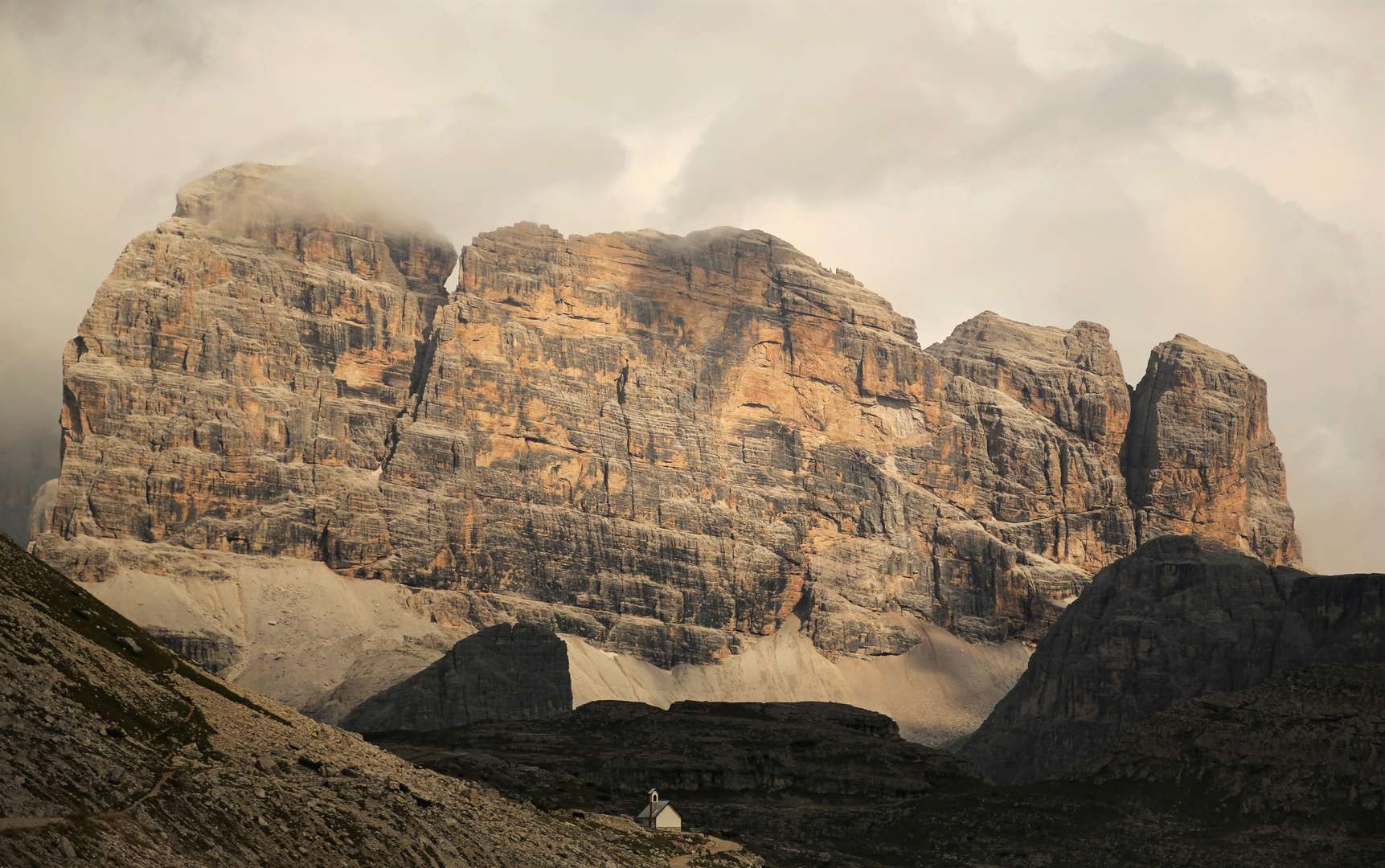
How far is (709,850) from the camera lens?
136 m

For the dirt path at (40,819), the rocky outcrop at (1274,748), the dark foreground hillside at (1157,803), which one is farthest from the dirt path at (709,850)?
the rocky outcrop at (1274,748)

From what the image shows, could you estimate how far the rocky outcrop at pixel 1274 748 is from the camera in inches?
6511

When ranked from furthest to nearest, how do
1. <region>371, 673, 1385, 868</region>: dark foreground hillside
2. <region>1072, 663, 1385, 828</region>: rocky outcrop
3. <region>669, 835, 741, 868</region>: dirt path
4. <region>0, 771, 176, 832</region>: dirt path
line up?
<region>1072, 663, 1385, 828</region>: rocky outcrop < <region>371, 673, 1385, 868</region>: dark foreground hillside < <region>669, 835, 741, 868</region>: dirt path < <region>0, 771, 176, 832</region>: dirt path

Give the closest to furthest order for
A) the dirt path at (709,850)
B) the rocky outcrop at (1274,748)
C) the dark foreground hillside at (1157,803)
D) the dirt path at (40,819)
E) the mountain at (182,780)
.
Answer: the dirt path at (40,819)
the mountain at (182,780)
the dirt path at (709,850)
the dark foreground hillside at (1157,803)
the rocky outcrop at (1274,748)

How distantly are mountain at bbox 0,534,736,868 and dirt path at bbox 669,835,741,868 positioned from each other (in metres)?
2.69

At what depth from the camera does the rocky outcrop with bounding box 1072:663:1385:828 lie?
543ft

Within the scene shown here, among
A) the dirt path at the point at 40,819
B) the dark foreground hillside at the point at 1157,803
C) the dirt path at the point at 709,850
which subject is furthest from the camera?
the dark foreground hillside at the point at 1157,803

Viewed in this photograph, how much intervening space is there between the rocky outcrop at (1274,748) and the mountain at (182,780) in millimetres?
77841

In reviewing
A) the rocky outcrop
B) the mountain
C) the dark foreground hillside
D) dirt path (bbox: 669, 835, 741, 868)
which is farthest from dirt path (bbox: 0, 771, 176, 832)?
the rocky outcrop

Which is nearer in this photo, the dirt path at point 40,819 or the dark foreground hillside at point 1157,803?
the dirt path at point 40,819

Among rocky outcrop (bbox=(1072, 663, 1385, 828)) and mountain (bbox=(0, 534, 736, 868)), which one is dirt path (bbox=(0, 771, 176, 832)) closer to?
mountain (bbox=(0, 534, 736, 868))

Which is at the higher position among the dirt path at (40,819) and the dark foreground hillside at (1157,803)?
the dirt path at (40,819)

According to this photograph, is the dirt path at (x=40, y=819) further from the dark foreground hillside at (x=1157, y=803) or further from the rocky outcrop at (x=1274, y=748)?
the rocky outcrop at (x=1274, y=748)

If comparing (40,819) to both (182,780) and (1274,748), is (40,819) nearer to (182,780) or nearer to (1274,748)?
(182,780)
